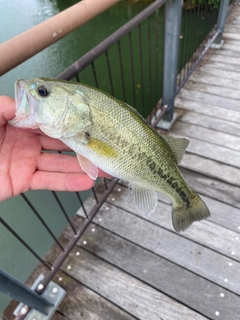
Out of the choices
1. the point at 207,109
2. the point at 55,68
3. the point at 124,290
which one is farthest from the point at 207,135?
the point at 55,68

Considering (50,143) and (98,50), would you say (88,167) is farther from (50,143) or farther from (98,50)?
(98,50)

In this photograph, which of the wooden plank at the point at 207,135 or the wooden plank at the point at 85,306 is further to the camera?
the wooden plank at the point at 207,135

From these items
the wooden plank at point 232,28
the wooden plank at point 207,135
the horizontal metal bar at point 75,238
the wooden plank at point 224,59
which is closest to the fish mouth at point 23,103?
the horizontal metal bar at point 75,238

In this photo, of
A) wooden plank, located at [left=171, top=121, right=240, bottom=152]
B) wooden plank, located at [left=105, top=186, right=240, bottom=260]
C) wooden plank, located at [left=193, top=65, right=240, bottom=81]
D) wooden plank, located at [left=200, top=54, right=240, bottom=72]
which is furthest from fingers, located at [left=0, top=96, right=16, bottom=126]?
wooden plank, located at [left=200, top=54, right=240, bottom=72]

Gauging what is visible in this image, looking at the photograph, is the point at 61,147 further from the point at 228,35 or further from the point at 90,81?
the point at 90,81

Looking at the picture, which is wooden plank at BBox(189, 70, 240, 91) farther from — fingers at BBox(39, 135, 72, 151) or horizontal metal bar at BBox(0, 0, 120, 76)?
fingers at BBox(39, 135, 72, 151)

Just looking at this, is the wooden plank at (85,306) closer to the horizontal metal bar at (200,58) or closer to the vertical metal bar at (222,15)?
the horizontal metal bar at (200,58)
